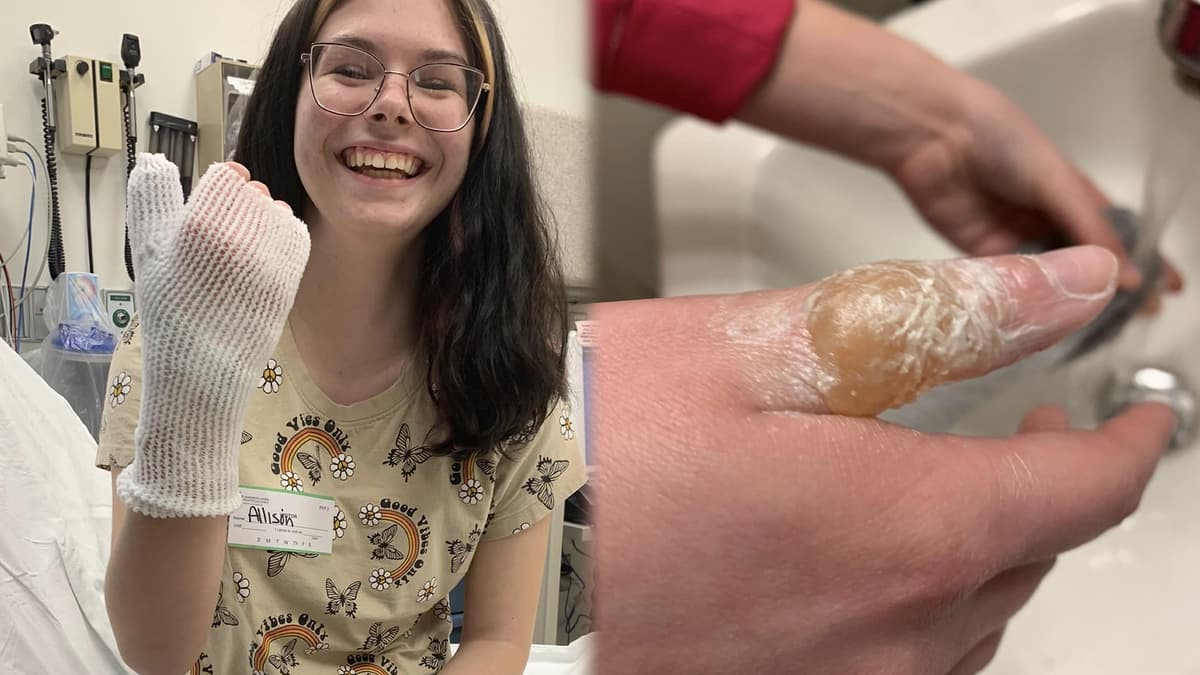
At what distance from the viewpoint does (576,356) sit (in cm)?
72

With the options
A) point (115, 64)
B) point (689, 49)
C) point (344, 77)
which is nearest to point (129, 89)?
point (115, 64)

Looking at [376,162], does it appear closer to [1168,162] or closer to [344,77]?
[344,77]

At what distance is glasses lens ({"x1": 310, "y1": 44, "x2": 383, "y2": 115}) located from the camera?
25.1 inches

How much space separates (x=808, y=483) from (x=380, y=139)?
18.2 inches

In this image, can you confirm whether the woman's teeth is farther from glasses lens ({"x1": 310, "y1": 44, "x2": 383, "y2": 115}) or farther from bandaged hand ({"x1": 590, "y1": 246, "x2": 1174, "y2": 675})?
bandaged hand ({"x1": 590, "y1": 246, "x2": 1174, "y2": 675})

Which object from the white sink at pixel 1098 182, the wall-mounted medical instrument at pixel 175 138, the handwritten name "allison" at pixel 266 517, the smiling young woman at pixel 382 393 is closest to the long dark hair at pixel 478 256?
the smiling young woman at pixel 382 393

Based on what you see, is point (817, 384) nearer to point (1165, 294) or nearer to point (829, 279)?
point (829, 279)

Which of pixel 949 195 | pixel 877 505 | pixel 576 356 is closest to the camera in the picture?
pixel 877 505

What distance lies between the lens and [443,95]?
0.66 meters

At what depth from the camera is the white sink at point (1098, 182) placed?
381 mm

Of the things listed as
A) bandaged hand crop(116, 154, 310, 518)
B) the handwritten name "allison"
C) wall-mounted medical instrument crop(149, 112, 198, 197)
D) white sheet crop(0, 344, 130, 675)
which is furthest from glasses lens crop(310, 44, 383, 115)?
wall-mounted medical instrument crop(149, 112, 198, 197)

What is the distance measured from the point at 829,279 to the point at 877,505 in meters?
0.09

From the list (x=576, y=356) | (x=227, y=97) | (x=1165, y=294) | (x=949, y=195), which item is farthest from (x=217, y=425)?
(x=227, y=97)

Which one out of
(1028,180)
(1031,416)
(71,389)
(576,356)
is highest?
(1028,180)
